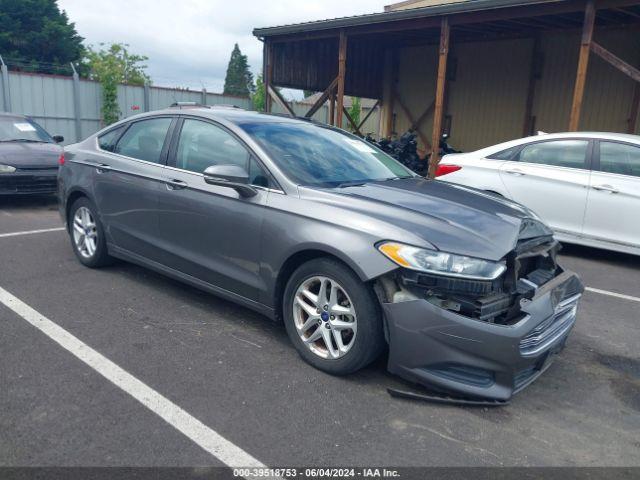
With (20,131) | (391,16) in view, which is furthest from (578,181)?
(20,131)

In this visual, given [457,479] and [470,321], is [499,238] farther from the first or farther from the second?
[457,479]

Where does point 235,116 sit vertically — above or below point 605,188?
above

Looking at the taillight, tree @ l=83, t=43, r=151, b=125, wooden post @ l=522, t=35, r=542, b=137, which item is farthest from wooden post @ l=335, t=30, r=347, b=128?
tree @ l=83, t=43, r=151, b=125

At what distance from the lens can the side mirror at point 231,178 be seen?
11.8 ft

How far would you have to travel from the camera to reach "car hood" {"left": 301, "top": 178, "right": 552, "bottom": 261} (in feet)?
10.1

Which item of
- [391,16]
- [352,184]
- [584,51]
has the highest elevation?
[391,16]

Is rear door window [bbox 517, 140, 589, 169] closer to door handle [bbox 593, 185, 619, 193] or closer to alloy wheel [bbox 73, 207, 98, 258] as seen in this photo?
door handle [bbox 593, 185, 619, 193]

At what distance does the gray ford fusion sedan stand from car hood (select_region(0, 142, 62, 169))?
4.17 meters

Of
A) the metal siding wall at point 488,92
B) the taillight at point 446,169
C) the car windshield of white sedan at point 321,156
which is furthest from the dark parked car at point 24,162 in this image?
the metal siding wall at point 488,92

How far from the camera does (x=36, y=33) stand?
40812 millimetres

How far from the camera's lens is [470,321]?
9.45 feet

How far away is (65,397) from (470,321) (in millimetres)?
2202

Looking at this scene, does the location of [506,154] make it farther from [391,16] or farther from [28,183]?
[28,183]

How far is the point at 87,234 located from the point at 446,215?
3.60m
